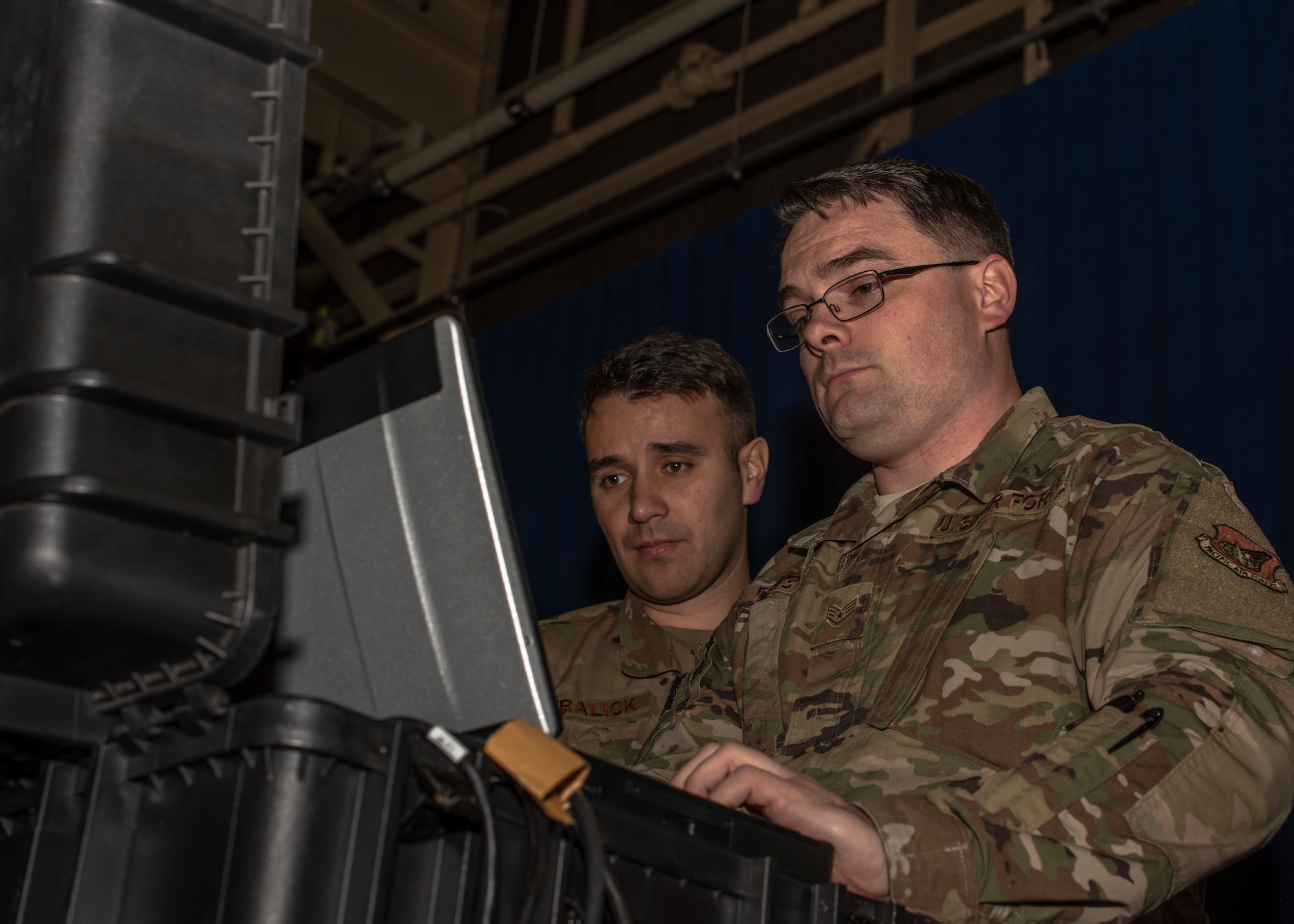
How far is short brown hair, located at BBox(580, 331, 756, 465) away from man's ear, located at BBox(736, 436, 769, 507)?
0.01 meters

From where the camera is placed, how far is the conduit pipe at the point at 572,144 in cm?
392

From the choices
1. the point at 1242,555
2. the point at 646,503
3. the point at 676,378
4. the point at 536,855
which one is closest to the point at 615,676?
the point at 646,503

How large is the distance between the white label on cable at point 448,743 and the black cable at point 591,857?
58mm

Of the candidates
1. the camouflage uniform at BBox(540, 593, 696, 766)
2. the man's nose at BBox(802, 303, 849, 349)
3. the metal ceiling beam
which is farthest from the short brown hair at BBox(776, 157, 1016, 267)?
the metal ceiling beam

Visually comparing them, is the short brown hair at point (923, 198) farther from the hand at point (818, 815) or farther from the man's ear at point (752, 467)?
the hand at point (818, 815)

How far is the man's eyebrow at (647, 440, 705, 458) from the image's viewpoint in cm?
226

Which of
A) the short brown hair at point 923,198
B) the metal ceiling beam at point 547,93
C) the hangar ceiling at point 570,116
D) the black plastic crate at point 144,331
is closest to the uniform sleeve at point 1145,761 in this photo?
the black plastic crate at point 144,331

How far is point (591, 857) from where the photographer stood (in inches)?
24.5

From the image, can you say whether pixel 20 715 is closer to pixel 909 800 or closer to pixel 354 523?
pixel 354 523

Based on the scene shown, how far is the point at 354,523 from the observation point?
2.61ft

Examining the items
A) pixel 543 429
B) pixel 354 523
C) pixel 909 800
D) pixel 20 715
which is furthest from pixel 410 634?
pixel 543 429

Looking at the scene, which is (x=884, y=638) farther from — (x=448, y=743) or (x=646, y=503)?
(x=646, y=503)

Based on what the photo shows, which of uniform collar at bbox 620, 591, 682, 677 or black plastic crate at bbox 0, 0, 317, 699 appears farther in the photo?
uniform collar at bbox 620, 591, 682, 677

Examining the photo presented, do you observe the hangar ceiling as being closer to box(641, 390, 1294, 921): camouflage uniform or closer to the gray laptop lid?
box(641, 390, 1294, 921): camouflage uniform
